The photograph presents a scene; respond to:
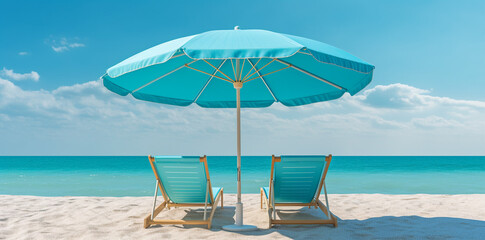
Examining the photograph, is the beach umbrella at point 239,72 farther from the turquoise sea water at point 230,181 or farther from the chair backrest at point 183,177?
the turquoise sea water at point 230,181

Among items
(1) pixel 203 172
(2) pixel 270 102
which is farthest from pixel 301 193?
(2) pixel 270 102

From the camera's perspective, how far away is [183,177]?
152 inches

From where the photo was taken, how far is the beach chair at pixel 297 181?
3.75 metres

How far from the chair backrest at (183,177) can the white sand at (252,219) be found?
36cm

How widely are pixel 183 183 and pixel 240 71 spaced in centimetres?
141

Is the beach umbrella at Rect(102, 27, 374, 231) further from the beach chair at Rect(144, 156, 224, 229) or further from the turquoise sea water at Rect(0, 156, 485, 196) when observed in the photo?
the turquoise sea water at Rect(0, 156, 485, 196)

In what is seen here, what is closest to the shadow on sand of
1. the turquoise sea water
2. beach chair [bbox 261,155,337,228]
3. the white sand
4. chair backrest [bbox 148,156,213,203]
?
the white sand

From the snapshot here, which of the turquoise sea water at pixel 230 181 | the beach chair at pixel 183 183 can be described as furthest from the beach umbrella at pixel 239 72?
the turquoise sea water at pixel 230 181

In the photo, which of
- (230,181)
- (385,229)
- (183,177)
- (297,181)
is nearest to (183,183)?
(183,177)

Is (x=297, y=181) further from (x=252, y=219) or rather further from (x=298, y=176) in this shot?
(x=252, y=219)

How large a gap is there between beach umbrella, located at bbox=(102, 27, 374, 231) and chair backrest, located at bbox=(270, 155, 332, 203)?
0.52 metres

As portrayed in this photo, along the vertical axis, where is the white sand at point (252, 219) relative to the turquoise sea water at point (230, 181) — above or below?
above

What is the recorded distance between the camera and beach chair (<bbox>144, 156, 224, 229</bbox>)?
3.67 meters

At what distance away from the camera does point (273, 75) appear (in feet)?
15.4
